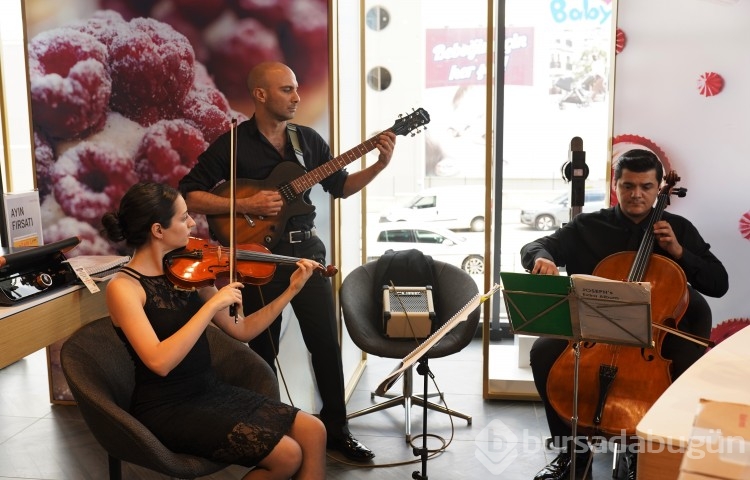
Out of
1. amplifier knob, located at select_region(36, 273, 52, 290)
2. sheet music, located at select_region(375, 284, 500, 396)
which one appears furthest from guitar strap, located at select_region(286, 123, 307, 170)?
sheet music, located at select_region(375, 284, 500, 396)

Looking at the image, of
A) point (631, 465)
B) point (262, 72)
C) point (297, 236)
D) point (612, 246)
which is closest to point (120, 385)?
point (297, 236)

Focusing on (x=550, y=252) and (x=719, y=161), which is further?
(x=719, y=161)

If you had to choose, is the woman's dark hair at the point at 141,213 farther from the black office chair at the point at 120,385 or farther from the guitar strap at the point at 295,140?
the guitar strap at the point at 295,140

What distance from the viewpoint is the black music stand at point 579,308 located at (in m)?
2.42

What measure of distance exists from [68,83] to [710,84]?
10.5 ft

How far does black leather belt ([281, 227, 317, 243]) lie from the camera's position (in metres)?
3.50

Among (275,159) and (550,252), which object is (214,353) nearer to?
(275,159)

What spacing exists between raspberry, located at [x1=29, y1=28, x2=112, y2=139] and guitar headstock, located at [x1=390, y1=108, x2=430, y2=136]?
150 centimetres

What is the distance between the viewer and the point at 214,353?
9.20ft

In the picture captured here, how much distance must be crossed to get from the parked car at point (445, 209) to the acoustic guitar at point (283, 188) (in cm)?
128

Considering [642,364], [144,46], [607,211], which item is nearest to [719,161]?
[607,211]

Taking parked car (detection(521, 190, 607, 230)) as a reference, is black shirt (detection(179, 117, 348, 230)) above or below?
above

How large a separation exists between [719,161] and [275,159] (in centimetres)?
222

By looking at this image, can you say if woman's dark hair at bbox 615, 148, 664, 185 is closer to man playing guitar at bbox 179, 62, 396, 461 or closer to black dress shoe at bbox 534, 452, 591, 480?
man playing guitar at bbox 179, 62, 396, 461
